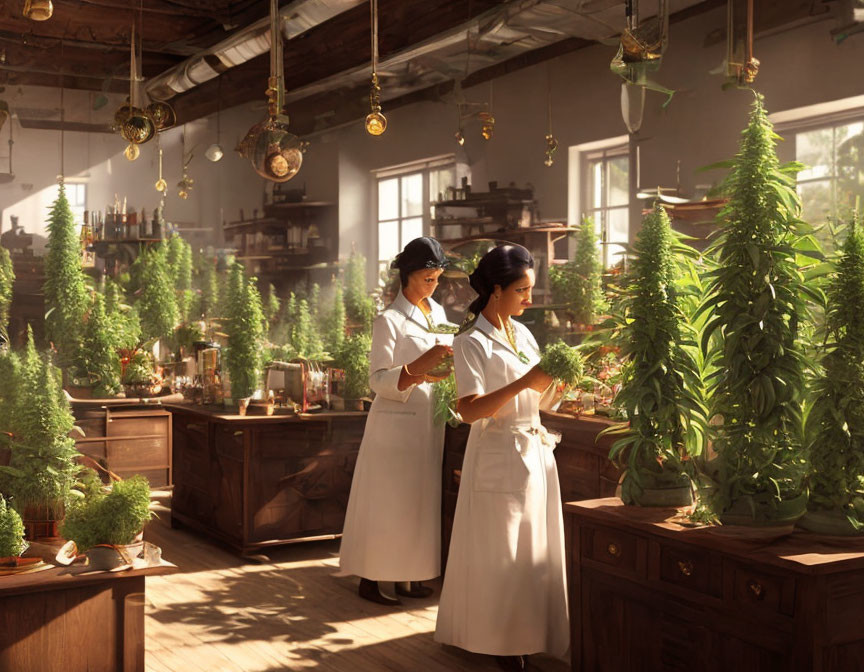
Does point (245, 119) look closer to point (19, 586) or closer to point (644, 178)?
point (644, 178)

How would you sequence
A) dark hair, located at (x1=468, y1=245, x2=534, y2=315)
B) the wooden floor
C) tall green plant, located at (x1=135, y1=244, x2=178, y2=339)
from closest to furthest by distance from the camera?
1. dark hair, located at (x1=468, y1=245, x2=534, y2=315)
2. the wooden floor
3. tall green plant, located at (x1=135, y1=244, x2=178, y2=339)

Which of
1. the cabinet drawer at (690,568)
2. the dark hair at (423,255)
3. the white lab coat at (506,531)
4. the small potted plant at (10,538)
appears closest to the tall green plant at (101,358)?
the dark hair at (423,255)

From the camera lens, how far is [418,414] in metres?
5.01

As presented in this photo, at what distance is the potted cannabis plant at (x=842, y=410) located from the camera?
287 centimetres

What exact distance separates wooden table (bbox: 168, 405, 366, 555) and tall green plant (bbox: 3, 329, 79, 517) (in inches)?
87.9

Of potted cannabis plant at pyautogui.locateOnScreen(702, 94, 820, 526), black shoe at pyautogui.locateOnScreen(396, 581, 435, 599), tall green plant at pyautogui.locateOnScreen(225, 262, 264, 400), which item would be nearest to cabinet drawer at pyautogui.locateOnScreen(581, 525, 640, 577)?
potted cannabis plant at pyautogui.locateOnScreen(702, 94, 820, 526)

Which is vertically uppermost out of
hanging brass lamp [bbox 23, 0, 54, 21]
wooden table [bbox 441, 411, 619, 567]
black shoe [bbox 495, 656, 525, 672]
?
hanging brass lamp [bbox 23, 0, 54, 21]

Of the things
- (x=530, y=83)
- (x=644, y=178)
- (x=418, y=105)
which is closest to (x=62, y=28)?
(x=418, y=105)

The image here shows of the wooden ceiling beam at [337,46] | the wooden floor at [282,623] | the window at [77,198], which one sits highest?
the wooden ceiling beam at [337,46]

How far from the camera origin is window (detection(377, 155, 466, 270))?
750cm

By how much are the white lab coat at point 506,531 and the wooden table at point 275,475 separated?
2.37 m

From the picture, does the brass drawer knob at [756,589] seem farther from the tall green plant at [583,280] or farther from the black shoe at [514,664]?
the tall green plant at [583,280]

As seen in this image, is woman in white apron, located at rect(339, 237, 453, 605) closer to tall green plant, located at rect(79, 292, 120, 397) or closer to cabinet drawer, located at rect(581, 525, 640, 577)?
cabinet drawer, located at rect(581, 525, 640, 577)

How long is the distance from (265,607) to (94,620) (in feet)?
6.10
